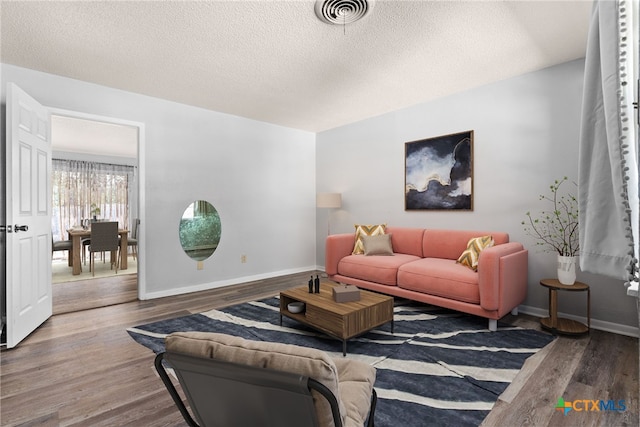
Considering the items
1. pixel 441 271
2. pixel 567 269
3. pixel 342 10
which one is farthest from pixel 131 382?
pixel 567 269

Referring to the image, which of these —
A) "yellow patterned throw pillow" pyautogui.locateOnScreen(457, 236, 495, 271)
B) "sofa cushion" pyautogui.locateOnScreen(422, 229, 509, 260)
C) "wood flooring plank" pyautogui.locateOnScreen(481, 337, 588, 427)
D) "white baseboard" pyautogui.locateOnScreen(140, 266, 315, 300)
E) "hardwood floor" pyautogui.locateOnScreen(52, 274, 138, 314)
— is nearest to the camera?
"wood flooring plank" pyautogui.locateOnScreen(481, 337, 588, 427)

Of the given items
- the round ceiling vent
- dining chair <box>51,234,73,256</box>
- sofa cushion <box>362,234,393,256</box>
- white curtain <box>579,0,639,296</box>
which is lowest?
dining chair <box>51,234,73,256</box>

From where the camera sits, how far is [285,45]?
2619mm

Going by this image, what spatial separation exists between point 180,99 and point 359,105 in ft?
7.44

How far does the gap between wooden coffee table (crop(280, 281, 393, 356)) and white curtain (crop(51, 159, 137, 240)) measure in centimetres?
686

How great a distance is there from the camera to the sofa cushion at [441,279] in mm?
2826

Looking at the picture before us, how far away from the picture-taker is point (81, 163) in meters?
7.64

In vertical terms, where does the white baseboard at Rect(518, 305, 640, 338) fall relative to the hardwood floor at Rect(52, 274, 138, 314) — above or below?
above

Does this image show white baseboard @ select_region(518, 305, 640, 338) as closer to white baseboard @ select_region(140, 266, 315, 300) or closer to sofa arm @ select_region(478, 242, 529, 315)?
sofa arm @ select_region(478, 242, 529, 315)

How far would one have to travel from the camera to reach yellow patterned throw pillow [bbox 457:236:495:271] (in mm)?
3088

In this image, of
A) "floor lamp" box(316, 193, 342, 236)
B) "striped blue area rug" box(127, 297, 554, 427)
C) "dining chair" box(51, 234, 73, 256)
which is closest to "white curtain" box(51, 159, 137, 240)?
"dining chair" box(51, 234, 73, 256)

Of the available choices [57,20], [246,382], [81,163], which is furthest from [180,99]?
[81,163]

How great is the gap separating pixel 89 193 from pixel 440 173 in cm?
817

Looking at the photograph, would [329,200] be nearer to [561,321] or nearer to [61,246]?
[561,321]
